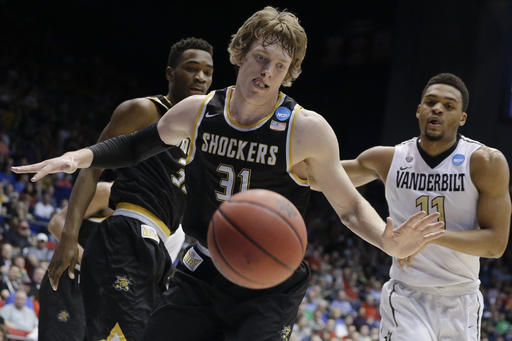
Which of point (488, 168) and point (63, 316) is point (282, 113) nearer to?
point (488, 168)

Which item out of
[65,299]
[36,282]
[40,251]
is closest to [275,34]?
[65,299]

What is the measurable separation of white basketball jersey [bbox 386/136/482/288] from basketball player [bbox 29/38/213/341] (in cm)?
140

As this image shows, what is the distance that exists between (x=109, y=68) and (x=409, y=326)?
18766mm

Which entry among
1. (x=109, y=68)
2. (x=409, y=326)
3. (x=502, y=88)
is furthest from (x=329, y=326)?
(x=109, y=68)

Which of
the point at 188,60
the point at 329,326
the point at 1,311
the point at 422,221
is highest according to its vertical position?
the point at 188,60

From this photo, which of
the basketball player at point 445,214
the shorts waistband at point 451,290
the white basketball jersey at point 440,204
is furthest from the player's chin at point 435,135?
the shorts waistband at point 451,290

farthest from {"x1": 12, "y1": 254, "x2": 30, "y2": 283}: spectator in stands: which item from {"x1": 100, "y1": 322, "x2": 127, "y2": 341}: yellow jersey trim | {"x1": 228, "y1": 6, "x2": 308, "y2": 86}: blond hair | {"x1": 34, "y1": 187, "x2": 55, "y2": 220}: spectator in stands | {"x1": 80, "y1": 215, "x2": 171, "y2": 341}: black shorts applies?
{"x1": 228, "y1": 6, "x2": 308, "y2": 86}: blond hair

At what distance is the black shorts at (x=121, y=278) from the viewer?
3615mm

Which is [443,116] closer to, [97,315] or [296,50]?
[296,50]

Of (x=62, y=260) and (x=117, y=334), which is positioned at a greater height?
(x=62, y=260)

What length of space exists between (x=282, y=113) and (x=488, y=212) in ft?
5.43

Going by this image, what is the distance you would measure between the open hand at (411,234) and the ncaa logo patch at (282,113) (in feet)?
2.17

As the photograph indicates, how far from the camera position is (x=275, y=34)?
119 inches

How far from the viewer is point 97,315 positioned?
367 cm
